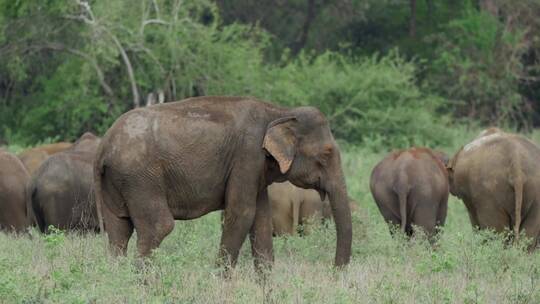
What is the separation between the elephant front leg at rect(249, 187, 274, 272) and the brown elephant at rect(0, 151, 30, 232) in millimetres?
4568

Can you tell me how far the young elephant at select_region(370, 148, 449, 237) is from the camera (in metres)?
14.8

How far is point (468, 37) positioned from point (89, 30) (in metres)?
16.7

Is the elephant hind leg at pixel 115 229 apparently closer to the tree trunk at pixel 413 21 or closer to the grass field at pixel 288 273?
the grass field at pixel 288 273

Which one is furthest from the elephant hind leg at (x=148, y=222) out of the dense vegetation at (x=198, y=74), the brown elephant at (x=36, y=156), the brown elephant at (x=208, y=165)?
the dense vegetation at (x=198, y=74)

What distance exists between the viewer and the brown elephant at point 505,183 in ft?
40.6

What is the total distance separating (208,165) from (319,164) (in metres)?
1.08

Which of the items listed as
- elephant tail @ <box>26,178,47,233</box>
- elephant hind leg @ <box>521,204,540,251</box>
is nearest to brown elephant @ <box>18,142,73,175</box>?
elephant tail @ <box>26,178,47,233</box>

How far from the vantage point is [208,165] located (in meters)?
11.2

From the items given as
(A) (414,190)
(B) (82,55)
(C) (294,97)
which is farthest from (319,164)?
(C) (294,97)

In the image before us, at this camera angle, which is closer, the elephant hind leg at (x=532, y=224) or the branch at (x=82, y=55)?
the elephant hind leg at (x=532, y=224)

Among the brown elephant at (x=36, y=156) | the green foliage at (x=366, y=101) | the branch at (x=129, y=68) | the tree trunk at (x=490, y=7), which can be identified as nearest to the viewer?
the brown elephant at (x=36, y=156)

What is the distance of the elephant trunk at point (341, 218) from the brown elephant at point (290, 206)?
404 centimetres

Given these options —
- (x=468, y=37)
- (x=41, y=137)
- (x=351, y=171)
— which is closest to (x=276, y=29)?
(x=468, y=37)

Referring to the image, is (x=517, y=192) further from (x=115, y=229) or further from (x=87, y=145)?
(x=87, y=145)
